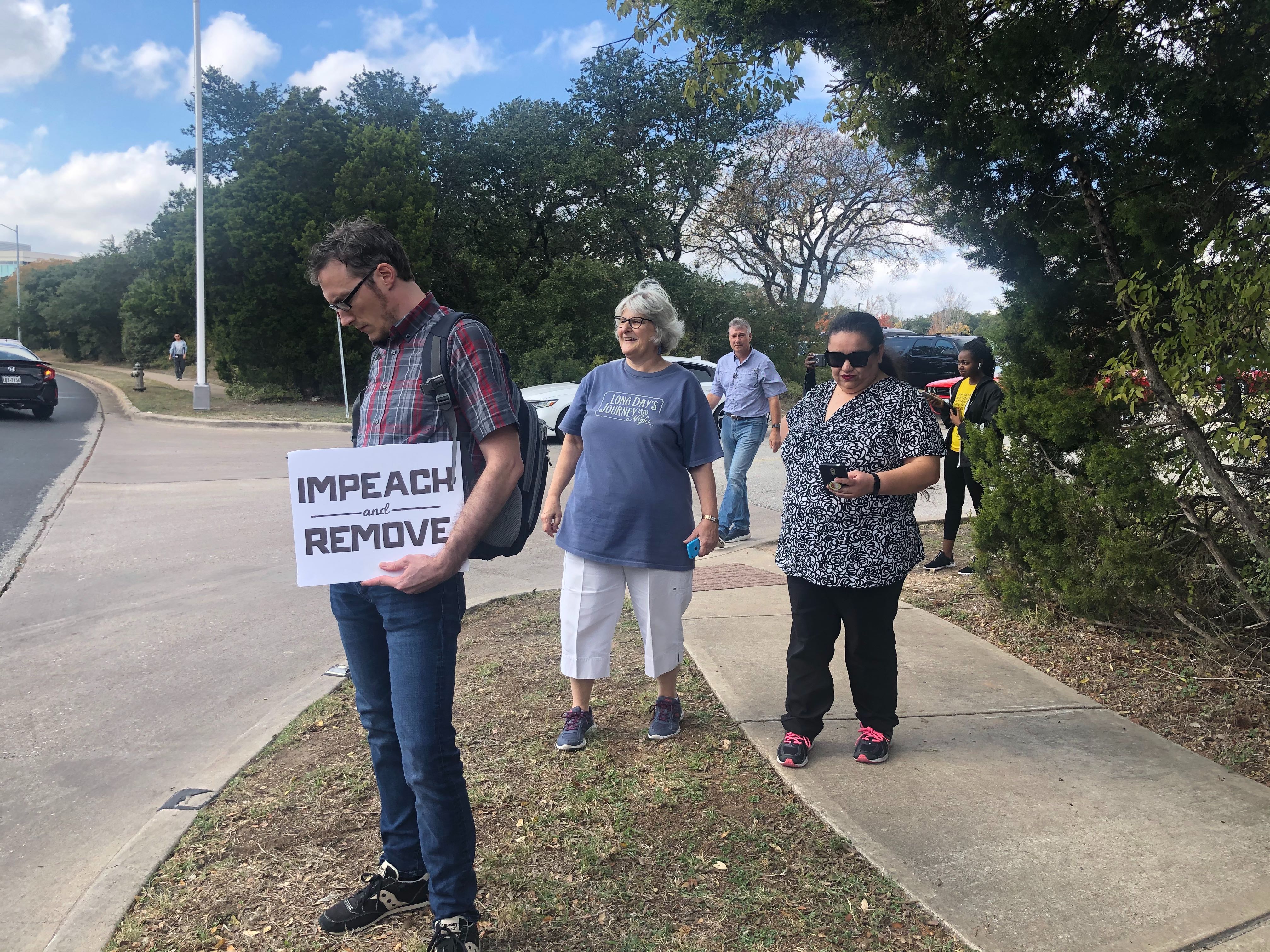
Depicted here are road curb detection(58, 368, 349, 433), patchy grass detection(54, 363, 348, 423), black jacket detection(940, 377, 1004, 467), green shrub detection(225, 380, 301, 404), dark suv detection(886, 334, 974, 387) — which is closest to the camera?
black jacket detection(940, 377, 1004, 467)

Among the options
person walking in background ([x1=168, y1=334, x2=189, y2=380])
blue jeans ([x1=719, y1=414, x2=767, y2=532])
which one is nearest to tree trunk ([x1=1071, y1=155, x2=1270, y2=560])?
blue jeans ([x1=719, y1=414, x2=767, y2=532])

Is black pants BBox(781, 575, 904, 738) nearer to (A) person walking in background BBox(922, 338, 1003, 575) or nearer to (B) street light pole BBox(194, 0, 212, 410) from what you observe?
(A) person walking in background BBox(922, 338, 1003, 575)

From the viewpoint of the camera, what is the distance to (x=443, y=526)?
2.48m

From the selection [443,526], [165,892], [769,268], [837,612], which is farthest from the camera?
[769,268]

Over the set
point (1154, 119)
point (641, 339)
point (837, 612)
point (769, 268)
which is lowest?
point (837, 612)

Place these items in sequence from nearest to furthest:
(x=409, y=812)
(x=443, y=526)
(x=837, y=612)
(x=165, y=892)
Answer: (x=443, y=526) < (x=409, y=812) < (x=165, y=892) < (x=837, y=612)

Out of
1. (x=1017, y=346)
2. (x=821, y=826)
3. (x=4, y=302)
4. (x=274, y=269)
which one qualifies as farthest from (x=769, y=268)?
(x=4, y=302)

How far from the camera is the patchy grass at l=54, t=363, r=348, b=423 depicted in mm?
19766

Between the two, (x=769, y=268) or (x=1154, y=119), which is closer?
(x=1154, y=119)

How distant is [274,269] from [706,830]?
74.0 feet

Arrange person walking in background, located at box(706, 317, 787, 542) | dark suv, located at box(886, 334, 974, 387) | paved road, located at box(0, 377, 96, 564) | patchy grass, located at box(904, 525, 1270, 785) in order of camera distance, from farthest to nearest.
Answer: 1. dark suv, located at box(886, 334, 974, 387)
2. paved road, located at box(0, 377, 96, 564)
3. person walking in background, located at box(706, 317, 787, 542)
4. patchy grass, located at box(904, 525, 1270, 785)

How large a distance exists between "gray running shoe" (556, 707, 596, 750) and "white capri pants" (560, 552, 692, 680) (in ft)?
0.54

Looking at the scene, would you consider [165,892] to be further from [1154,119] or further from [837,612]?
[1154,119]

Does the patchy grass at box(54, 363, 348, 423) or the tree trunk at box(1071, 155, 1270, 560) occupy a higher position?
the tree trunk at box(1071, 155, 1270, 560)
